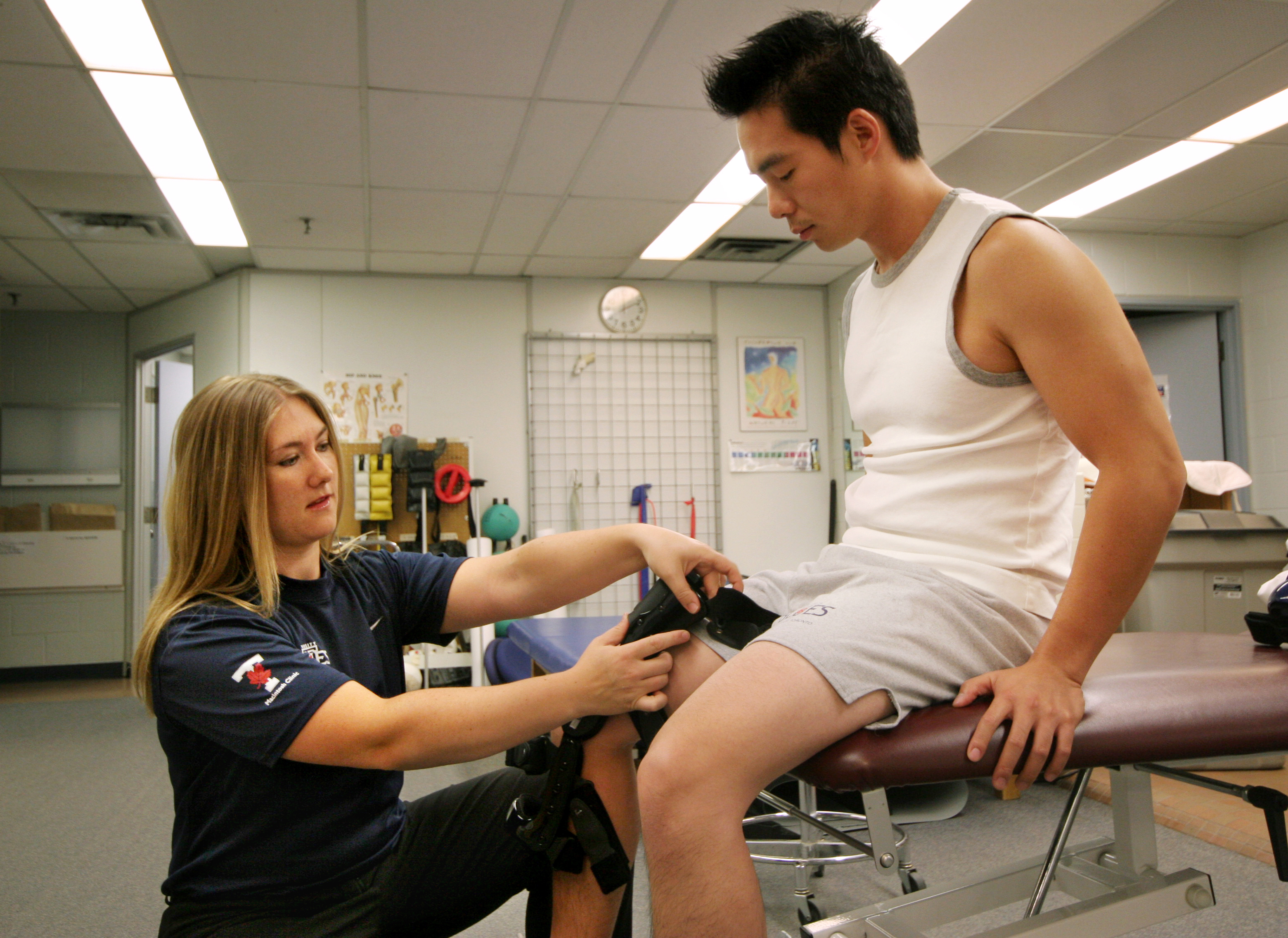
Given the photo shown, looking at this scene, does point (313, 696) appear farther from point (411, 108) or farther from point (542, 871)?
point (411, 108)

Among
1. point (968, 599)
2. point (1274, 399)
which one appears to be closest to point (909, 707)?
point (968, 599)

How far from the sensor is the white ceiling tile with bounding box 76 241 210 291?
443 centimetres

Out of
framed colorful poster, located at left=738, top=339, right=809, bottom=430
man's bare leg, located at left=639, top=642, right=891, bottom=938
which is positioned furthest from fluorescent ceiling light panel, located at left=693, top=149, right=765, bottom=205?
man's bare leg, located at left=639, top=642, right=891, bottom=938

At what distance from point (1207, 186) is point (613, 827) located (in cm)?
415

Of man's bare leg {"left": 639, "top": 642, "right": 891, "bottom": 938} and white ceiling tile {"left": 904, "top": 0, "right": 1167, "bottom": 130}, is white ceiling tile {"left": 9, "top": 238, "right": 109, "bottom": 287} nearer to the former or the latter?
white ceiling tile {"left": 904, "top": 0, "right": 1167, "bottom": 130}

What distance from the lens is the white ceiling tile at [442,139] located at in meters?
2.98

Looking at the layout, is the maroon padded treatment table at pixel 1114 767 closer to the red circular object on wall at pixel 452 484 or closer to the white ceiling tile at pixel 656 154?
the white ceiling tile at pixel 656 154

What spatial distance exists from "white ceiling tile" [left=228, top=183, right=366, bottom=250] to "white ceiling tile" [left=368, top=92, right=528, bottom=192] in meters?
0.29

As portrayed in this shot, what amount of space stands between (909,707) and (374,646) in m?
0.83

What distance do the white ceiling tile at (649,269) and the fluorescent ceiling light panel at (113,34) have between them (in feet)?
8.51

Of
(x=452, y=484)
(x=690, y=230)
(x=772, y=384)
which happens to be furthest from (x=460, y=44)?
(x=772, y=384)

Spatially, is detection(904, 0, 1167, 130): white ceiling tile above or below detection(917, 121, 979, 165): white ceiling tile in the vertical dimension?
above

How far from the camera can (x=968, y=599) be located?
931mm

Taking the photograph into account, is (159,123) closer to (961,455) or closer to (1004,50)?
(1004,50)
